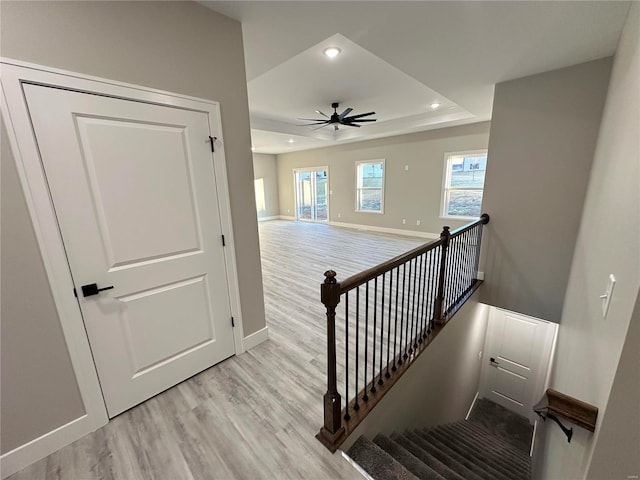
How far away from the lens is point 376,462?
4.73ft

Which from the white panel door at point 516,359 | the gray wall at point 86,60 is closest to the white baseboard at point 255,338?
the gray wall at point 86,60

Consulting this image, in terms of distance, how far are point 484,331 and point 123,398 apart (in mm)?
4866

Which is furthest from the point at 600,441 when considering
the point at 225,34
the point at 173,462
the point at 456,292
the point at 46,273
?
the point at 225,34

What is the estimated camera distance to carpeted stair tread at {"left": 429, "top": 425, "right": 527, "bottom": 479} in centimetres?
261

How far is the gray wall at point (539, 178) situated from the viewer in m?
2.55

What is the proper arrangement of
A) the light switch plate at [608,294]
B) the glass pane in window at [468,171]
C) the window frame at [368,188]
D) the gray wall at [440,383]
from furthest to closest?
the window frame at [368,188]
the glass pane in window at [468,171]
the gray wall at [440,383]
the light switch plate at [608,294]

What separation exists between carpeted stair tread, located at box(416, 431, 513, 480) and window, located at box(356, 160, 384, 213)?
5652 millimetres

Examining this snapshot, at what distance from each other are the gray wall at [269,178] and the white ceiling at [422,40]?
598 centimetres

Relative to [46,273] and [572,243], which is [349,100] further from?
[46,273]

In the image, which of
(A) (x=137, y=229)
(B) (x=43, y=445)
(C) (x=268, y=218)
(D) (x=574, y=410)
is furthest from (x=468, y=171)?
(C) (x=268, y=218)

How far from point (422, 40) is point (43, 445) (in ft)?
12.4

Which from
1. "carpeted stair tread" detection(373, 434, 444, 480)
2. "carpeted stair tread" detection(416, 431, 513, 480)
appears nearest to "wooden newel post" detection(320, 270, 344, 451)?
"carpeted stair tread" detection(373, 434, 444, 480)

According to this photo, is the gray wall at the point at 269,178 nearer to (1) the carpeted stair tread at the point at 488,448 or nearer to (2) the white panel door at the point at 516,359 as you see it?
(2) the white panel door at the point at 516,359

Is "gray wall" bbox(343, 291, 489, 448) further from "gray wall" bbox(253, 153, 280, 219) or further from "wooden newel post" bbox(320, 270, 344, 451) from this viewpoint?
"gray wall" bbox(253, 153, 280, 219)
